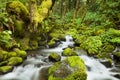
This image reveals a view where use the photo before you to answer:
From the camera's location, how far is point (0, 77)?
25.7 feet

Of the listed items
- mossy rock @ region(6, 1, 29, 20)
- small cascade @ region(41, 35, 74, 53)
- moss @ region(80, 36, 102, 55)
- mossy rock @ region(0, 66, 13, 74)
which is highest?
mossy rock @ region(6, 1, 29, 20)

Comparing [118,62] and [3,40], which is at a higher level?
[3,40]

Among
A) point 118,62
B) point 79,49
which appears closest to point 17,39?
point 79,49

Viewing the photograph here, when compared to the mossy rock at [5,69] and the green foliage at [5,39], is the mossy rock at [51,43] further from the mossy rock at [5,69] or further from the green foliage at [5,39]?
the mossy rock at [5,69]

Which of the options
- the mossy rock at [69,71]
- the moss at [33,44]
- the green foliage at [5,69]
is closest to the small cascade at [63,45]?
the moss at [33,44]

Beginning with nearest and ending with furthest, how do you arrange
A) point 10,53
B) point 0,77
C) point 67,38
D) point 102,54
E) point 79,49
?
point 0,77, point 10,53, point 102,54, point 79,49, point 67,38

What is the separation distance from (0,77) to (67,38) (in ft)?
26.0

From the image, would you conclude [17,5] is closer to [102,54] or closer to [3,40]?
[3,40]

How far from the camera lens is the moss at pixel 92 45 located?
11484 millimetres

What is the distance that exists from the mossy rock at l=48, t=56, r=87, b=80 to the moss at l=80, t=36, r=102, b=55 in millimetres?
4126

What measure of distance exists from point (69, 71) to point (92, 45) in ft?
17.1

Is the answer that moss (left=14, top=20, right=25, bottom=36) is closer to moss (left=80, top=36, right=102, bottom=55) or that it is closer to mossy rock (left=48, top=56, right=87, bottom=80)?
moss (left=80, top=36, right=102, bottom=55)

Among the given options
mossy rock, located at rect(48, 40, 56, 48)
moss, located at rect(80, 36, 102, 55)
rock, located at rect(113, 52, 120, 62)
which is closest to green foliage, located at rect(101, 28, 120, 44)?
moss, located at rect(80, 36, 102, 55)

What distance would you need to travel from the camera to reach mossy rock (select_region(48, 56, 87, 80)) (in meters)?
6.87
